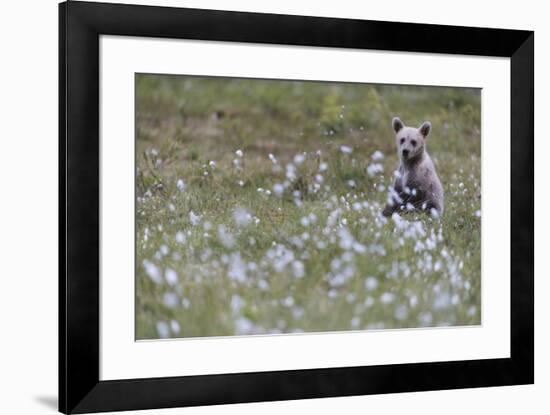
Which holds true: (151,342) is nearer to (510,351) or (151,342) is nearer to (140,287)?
(140,287)

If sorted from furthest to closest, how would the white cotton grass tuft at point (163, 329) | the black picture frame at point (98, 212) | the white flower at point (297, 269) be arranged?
the white flower at point (297, 269)
the white cotton grass tuft at point (163, 329)
the black picture frame at point (98, 212)

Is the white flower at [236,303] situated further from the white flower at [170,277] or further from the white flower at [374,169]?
the white flower at [374,169]

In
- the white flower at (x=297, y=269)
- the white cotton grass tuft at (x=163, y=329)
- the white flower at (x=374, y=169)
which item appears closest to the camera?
the white cotton grass tuft at (x=163, y=329)

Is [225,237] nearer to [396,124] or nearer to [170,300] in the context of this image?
[170,300]

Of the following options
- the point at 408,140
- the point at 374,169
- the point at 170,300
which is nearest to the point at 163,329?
the point at 170,300

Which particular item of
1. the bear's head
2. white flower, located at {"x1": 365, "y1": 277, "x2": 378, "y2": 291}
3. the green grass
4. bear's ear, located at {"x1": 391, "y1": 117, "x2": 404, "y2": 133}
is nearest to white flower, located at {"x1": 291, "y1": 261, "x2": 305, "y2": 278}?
the green grass

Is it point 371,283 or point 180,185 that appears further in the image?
point 371,283

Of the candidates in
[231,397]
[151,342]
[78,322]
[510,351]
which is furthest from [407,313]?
[78,322]

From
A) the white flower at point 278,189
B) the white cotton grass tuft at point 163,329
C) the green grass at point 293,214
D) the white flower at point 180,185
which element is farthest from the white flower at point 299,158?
the white cotton grass tuft at point 163,329
